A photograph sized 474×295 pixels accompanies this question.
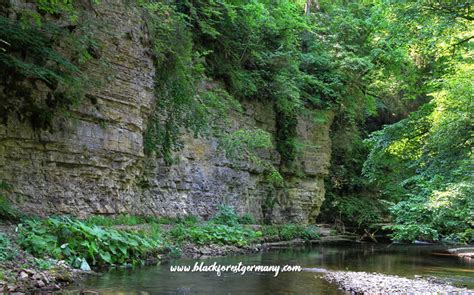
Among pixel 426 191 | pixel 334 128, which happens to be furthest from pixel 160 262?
pixel 334 128

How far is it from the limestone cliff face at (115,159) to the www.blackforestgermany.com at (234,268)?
4036 millimetres

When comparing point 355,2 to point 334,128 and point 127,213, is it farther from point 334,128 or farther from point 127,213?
point 127,213

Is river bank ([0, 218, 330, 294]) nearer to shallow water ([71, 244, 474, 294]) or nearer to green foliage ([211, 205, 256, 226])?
shallow water ([71, 244, 474, 294])

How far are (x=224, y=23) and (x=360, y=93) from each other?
1102 centimetres

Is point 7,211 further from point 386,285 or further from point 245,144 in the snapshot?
point 245,144

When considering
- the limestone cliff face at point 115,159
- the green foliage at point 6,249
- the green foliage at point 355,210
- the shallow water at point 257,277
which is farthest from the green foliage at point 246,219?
the green foliage at point 6,249

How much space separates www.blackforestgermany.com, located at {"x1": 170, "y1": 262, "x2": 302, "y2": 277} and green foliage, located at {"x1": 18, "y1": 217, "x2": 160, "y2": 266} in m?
1.27

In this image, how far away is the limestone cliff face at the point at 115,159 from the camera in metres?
12.8

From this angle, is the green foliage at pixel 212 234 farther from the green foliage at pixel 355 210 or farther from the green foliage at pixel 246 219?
the green foliage at pixel 355 210

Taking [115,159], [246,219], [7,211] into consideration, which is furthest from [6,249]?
[246,219]

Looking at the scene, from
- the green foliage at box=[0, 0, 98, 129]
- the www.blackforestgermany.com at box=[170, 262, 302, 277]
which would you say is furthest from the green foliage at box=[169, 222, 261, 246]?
the green foliage at box=[0, 0, 98, 129]

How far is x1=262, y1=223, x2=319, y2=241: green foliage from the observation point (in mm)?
21695

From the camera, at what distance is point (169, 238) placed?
15062 mm

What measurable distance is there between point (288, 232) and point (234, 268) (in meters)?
11.2
